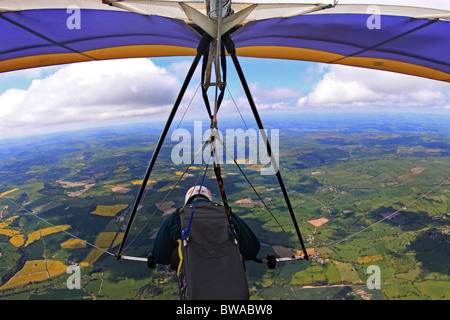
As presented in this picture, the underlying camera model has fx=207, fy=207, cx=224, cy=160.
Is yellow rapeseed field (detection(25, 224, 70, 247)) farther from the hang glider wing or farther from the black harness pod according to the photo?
the black harness pod

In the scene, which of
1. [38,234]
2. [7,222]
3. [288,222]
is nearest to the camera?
[38,234]

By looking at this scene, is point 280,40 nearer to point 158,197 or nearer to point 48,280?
point 48,280

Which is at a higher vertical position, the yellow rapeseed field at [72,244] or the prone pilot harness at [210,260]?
the prone pilot harness at [210,260]

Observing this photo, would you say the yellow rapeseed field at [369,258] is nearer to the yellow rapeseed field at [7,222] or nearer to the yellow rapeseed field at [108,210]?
the yellow rapeseed field at [108,210]

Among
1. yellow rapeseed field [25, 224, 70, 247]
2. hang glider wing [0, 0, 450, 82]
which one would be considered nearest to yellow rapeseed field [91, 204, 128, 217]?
yellow rapeseed field [25, 224, 70, 247]

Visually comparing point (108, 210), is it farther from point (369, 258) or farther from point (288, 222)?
point (369, 258)

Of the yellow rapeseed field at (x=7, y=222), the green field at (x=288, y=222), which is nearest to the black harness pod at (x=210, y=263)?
the green field at (x=288, y=222)

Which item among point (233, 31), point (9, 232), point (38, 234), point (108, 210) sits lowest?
point (9, 232)

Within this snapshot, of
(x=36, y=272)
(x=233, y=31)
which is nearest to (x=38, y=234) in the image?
(x=36, y=272)

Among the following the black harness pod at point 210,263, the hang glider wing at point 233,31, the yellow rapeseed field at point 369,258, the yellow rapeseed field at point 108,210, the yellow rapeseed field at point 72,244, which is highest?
the hang glider wing at point 233,31
